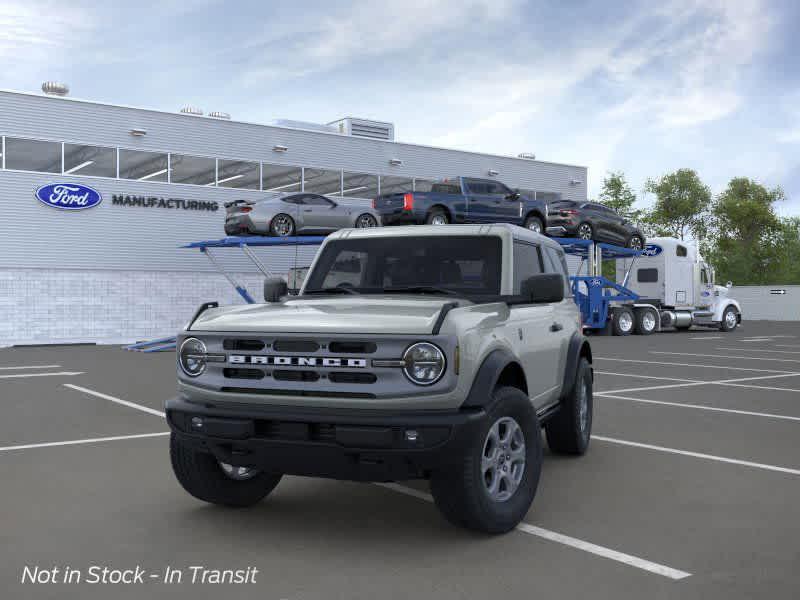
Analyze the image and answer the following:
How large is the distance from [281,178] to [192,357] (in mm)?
27121

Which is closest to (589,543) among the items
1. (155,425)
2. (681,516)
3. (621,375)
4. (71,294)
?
(681,516)

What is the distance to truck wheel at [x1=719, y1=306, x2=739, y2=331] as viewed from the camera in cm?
3300

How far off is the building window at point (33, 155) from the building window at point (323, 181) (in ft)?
29.5

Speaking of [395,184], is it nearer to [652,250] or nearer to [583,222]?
[583,222]

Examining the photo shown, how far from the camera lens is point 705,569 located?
4133 millimetres

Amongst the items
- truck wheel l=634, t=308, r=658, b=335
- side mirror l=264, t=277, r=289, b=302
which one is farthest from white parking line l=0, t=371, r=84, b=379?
truck wheel l=634, t=308, r=658, b=335

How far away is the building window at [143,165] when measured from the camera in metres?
28.0

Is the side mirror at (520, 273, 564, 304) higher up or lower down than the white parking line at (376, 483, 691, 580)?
higher up

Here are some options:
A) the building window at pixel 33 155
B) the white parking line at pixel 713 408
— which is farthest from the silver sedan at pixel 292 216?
the white parking line at pixel 713 408

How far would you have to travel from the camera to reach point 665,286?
1227 inches

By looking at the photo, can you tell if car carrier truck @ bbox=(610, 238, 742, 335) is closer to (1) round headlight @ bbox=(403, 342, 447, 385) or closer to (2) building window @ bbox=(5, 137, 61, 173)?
(2) building window @ bbox=(5, 137, 61, 173)

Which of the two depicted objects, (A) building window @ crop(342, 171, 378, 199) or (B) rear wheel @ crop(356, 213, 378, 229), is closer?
(B) rear wheel @ crop(356, 213, 378, 229)

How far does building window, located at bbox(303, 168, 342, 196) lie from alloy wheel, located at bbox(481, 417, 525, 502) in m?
27.5

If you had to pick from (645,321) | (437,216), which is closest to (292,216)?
(437,216)
